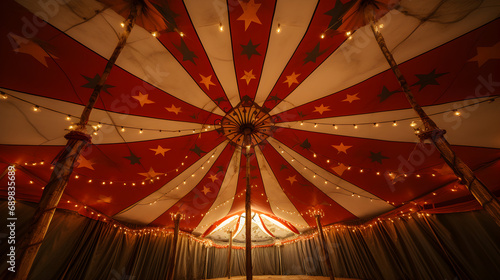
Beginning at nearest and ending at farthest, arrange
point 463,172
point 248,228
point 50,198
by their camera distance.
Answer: point 50,198
point 463,172
point 248,228

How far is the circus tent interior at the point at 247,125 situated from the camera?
213cm

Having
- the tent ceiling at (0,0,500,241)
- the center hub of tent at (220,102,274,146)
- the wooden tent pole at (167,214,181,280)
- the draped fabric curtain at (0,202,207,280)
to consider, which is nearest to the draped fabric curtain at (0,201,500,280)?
the draped fabric curtain at (0,202,207,280)

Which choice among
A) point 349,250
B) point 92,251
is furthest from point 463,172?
point 92,251

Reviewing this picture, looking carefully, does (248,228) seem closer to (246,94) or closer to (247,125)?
(247,125)

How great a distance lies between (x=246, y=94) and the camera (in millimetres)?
3467

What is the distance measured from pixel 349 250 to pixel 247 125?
17.9 feet

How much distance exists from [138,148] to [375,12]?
4.60 metres

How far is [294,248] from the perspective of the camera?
802cm

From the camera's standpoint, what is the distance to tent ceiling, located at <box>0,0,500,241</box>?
7.33 ft

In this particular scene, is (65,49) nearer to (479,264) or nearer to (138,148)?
(138,148)

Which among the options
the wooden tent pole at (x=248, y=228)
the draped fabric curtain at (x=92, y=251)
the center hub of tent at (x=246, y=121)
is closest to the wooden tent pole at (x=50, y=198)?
the wooden tent pole at (x=248, y=228)

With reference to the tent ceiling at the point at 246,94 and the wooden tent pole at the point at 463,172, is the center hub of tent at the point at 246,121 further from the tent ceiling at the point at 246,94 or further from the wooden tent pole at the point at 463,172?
the wooden tent pole at the point at 463,172

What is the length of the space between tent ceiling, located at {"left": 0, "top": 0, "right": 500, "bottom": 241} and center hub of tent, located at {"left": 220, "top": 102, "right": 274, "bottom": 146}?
40 millimetres

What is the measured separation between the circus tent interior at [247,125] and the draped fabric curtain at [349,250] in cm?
3
